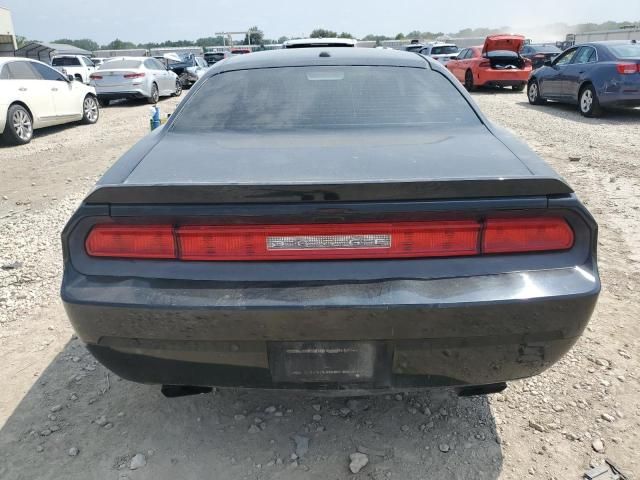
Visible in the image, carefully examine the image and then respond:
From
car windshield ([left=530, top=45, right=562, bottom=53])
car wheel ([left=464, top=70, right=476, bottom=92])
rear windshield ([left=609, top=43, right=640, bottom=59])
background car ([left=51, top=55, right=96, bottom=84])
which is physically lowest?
car wheel ([left=464, top=70, right=476, bottom=92])

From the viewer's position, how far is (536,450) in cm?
221

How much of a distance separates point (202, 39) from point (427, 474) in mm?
113816

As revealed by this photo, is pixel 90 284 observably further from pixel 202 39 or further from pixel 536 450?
pixel 202 39

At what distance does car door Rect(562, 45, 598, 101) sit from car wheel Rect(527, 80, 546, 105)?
139 centimetres

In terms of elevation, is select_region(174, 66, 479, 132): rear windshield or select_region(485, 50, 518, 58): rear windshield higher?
select_region(174, 66, 479, 132): rear windshield

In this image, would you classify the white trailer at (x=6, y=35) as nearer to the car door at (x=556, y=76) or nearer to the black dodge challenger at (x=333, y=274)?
the car door at (x=556, y=76)

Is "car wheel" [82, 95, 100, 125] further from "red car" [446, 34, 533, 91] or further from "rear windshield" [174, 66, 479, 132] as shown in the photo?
"red car" [446, 34, 533, 91]

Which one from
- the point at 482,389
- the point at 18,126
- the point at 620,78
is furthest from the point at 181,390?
the point at 620,78

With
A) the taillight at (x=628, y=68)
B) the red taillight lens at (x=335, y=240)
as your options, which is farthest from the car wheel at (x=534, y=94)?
the red taillight lens at (x=335, y=240)

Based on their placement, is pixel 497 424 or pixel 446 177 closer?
pixel 446 177

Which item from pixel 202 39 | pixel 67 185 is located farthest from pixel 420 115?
pixel 202 39

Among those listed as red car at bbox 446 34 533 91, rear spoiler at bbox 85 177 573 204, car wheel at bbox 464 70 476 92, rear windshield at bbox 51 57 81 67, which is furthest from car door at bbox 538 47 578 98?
rear windshield at bbox 51 57 81 67

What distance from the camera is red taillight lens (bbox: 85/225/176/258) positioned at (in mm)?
1845

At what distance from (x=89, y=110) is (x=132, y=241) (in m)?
11.5
